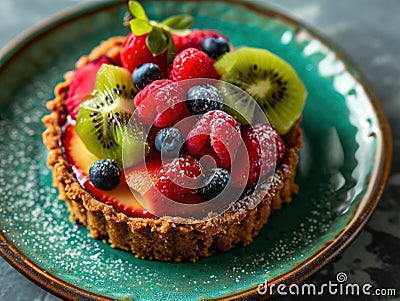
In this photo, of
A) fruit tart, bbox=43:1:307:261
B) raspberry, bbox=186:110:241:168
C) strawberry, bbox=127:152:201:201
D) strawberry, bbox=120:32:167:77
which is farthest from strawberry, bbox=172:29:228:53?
strawberry, bbox=127:152:201:201

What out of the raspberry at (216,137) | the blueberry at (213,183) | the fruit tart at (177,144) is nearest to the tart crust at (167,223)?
the fruit tart at (177,144)

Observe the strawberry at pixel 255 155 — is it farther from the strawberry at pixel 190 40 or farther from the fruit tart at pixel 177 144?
the strawberry at pixel 190 40

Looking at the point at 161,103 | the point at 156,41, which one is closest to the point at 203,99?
the point at 161,103

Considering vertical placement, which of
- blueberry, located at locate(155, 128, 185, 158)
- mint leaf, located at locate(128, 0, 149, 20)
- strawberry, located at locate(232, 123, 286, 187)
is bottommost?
blueberry, located at locate(155, 128, 185, 158)

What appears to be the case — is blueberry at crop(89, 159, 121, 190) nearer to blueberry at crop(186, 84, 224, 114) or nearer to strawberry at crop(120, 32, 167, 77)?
blueberry at crop(186, 84, 224, 114)

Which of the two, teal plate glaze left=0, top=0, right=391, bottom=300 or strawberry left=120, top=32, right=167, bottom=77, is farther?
strawberry left=120, top=32, right=167, bottom=77

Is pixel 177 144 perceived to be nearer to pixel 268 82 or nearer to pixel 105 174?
pixel 105 174
